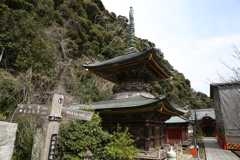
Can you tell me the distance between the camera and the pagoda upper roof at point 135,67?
9.46 metres

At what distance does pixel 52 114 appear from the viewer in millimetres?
3521

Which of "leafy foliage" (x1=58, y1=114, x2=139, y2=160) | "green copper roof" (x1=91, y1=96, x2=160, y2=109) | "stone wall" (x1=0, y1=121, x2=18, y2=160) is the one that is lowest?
"leafy foliage" (x1=58, y1=114, x2=139, y2=160)

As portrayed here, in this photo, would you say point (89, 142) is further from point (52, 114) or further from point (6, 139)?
point (52, 114)

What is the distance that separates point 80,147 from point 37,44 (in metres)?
10.1

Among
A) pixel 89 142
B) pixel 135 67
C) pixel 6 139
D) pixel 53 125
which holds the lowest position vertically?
pixel 89 142

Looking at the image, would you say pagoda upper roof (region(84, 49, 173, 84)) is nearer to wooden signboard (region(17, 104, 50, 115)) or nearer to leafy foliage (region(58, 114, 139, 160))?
leafy foliage (region(58, 114, 139, 160))

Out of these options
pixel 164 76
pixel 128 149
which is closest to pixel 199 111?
pixel 164 76

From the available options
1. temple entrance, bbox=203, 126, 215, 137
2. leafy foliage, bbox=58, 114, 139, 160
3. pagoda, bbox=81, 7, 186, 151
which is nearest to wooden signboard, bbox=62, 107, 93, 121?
leafy foliage, bbox=58, 114, 139, 160

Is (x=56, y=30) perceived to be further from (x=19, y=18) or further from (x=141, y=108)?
(x=141, y=108)

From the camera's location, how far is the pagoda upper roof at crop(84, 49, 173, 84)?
31.0 feet

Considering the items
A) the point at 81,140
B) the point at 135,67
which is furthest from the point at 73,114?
the point at 135,67

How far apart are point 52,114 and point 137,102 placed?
579 centimetres

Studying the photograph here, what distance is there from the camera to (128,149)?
668 centimetres

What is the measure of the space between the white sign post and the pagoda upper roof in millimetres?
6275
